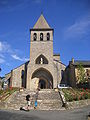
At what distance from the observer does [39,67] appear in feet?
121

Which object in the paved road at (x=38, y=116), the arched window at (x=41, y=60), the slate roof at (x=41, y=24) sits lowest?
the paved road at (x=38, y=116)

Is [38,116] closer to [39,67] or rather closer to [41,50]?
[39,67]

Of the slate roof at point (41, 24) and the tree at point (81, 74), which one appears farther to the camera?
the slate roof at point (41, 24)

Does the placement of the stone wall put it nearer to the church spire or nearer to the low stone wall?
the church spire

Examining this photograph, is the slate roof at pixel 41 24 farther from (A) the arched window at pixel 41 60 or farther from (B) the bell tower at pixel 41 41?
(A) the arched window at pixel 41 60

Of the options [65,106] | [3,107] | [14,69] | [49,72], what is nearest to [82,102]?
[65,106]

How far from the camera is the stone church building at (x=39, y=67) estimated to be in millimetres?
36531

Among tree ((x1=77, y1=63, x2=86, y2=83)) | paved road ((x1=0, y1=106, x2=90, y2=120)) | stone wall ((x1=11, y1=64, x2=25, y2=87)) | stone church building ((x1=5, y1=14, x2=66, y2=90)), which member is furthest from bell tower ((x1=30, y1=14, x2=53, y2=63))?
paved road ((x1=0, y1=106, x2=90, y2=120))

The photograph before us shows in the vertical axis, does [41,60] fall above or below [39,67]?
above

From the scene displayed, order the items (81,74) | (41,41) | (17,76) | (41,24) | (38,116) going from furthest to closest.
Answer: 1. (41,24)
2. (41,41)
3. (17,76)
4. (81,74)
5. (38,116)

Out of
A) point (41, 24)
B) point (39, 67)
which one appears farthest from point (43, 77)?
point (41, 24)

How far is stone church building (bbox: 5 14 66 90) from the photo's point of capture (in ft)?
120

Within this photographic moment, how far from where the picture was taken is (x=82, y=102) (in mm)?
19531

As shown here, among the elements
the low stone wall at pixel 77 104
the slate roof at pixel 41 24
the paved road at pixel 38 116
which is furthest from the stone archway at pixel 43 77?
the paved road at pixel 38 116
